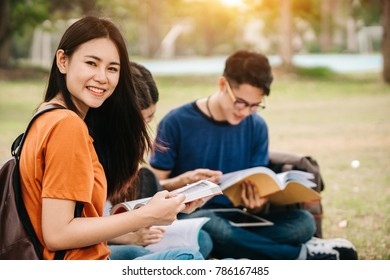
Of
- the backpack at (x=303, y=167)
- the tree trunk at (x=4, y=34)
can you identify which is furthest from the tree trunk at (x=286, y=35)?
the backpack at (x=303, y=167)

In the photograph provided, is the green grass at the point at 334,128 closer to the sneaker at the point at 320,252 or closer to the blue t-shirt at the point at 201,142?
the sneaker at the point at 320,252

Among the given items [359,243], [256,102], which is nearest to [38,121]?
[256,102]

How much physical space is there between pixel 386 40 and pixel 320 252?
740 centimetres

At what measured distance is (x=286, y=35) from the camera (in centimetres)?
1105

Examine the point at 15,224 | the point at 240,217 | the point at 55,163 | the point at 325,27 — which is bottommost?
the point at 240,217

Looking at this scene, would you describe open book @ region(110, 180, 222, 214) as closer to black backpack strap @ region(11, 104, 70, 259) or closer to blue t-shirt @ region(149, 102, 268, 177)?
black backpack strap @ region(11, 104, 70, 259)

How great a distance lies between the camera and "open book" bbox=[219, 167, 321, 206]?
251 centimetres

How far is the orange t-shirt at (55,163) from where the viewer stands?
1517 millimetres

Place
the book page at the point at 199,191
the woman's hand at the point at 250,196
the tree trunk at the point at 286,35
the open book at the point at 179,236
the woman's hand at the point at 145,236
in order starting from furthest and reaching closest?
the tree trunk at the point at 286,35, the woman's hand at the point at 250,196, the open book at the point at 179,236, the woman's hand at the point at 145,236, the book page at the point at 199,191

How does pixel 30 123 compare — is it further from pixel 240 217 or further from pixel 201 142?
pixel 240 217

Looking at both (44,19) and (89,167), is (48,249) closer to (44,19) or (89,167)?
(89,167)

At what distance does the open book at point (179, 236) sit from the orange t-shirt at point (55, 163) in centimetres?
84

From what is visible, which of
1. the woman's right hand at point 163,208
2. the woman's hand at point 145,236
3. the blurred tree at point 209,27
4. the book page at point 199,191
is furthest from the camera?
the blurred tree at point 209,27

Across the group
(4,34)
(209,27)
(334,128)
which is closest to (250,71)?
(334,128)
